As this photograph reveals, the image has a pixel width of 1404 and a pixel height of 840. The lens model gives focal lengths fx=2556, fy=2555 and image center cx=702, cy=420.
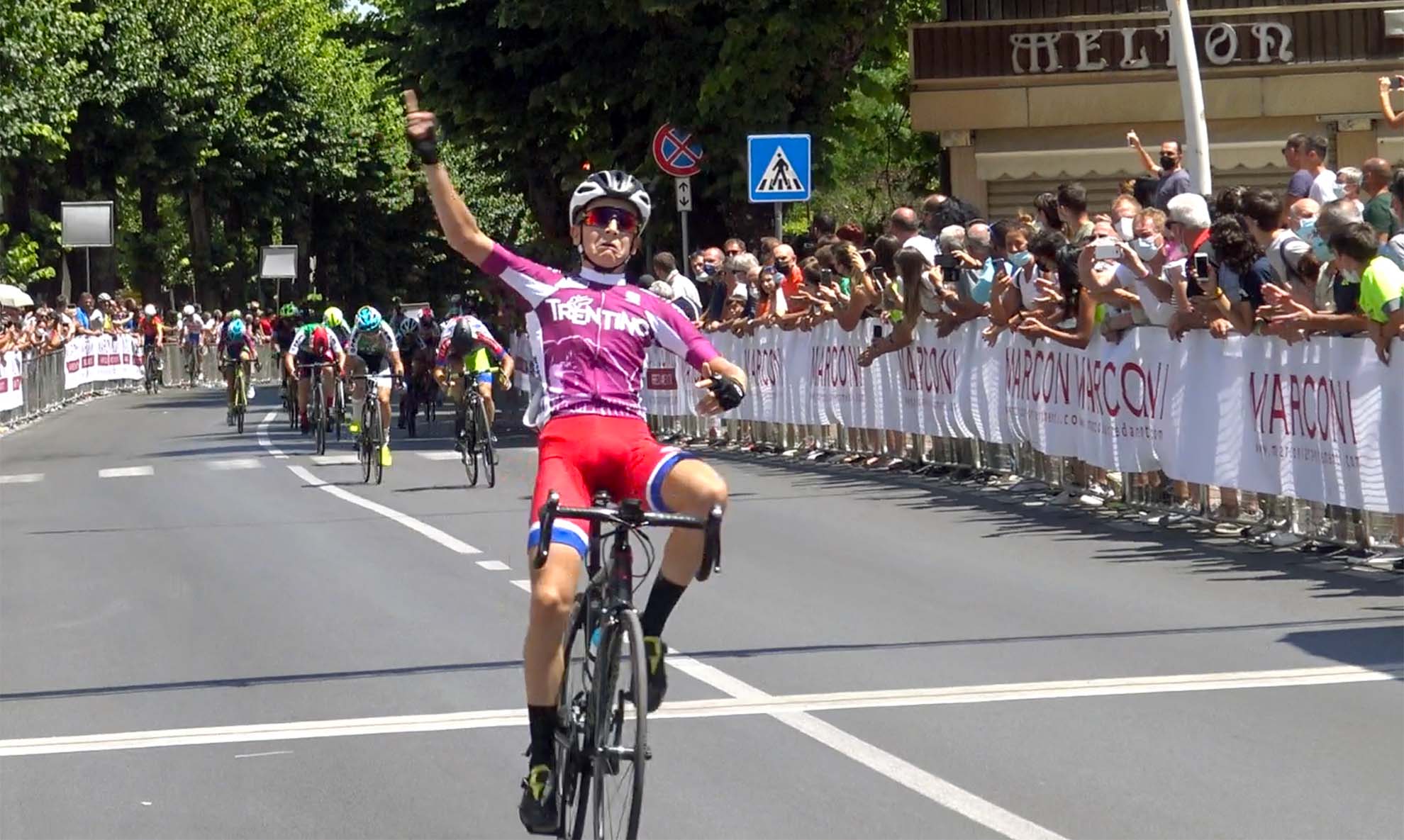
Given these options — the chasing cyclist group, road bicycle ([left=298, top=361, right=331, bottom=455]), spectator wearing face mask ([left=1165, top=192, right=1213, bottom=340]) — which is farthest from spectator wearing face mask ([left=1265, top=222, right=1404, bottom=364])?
road bicycle ([left=298, top=361, right=331, bottom=455])

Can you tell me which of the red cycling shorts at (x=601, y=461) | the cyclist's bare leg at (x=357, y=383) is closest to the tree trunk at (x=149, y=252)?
the cyclist's bare leg at (x=357, y=383)

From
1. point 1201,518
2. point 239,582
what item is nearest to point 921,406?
point 1201,518

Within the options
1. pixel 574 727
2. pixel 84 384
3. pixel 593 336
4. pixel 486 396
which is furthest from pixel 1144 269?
pixel 84 384

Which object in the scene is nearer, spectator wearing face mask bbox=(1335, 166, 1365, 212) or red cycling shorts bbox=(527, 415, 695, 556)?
red cycling shorts bbox=(527, 415, 695, 556)

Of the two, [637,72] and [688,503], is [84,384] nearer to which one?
[637,72]

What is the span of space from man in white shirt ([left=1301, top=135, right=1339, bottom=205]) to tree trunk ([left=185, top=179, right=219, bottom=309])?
64211mm

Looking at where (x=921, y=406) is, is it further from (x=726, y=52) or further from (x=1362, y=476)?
(x=726, y=52)

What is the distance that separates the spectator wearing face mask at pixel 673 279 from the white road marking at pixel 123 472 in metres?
5.83

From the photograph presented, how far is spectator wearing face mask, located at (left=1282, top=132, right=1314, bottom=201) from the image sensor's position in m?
16.1

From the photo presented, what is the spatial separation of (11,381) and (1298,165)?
98.4ft

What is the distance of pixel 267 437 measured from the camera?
1385 inches

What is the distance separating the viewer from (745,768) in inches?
310

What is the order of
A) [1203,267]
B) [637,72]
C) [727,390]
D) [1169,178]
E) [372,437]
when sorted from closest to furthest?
1. [727,390]
2. [1203,267]
3. [1169,178]
4. [372,437]
5. [637,72]

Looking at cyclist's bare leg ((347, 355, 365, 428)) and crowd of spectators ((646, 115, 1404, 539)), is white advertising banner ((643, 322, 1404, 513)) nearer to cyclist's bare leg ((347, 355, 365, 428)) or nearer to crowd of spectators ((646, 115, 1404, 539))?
crowd of spectators ((646, 115, 1404, 539))
